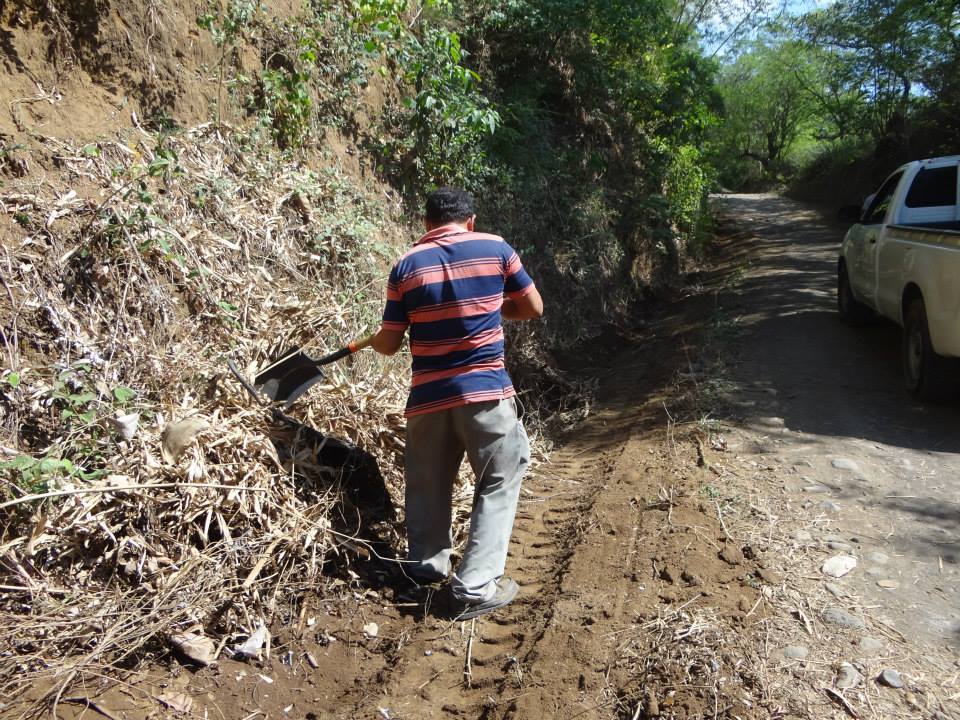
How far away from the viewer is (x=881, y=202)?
8.58 metres

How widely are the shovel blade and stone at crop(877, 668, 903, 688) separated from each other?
3300 mm

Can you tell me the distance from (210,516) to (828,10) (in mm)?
26351

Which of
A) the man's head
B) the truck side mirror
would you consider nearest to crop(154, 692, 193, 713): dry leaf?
the man's head

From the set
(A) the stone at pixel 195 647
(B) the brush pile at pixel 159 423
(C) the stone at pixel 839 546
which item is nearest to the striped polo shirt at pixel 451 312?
(B) the brush pile at pixel 159 423

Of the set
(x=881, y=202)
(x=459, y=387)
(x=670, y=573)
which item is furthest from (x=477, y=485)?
(x=881, y=202)

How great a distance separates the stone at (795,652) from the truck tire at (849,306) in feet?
21.1

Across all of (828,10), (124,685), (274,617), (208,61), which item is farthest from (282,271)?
(828,10)

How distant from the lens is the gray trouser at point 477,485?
13.9ft

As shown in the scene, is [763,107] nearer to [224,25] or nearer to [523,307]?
[224,25]

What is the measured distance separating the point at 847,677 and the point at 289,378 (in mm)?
3375

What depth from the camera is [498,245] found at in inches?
167

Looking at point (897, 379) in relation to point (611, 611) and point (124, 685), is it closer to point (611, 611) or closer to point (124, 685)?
point (611, 611)

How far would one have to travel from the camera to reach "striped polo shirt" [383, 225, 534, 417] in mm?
4102

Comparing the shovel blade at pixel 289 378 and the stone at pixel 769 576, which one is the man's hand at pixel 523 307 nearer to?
the shovel blade at pixel 289 378
